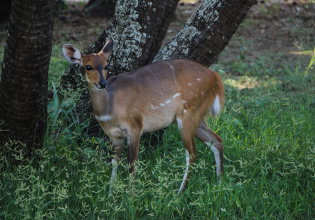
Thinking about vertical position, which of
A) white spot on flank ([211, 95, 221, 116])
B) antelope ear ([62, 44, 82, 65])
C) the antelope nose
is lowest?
white spot on flank ([211, 95, 221, 116])

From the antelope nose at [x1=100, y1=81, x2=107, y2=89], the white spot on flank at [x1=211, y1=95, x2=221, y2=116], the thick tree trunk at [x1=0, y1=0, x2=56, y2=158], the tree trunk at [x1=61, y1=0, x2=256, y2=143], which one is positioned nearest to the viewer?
the thick tree trunk at [x1=0, y1=0, x2=56, y2=158]

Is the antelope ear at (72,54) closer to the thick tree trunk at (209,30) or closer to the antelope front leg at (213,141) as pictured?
the thick tree trunk at (209,30)

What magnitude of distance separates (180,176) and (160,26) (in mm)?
1640

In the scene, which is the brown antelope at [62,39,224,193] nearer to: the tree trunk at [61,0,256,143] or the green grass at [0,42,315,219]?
the green grass at [0,42,315,219]

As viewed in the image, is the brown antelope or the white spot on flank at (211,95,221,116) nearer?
the brown antelope

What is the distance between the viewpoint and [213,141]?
361cm

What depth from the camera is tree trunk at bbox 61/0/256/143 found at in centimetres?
378

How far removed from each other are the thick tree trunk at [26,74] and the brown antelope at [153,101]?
0.92ft

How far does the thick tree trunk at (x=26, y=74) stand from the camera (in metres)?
2.73

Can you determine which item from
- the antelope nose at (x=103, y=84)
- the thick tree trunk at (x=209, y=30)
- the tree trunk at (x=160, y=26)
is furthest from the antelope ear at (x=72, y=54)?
the thick tree trunk at (x=209, y=30)

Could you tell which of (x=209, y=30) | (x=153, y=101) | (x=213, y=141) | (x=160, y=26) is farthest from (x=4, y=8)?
(x=213, y=141)

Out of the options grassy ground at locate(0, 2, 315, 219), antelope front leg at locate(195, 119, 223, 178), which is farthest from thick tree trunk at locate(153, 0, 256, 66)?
grassy ground at locate(0, 2, 315, 219)

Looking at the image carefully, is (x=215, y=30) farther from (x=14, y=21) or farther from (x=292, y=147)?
(x=14, y=21)

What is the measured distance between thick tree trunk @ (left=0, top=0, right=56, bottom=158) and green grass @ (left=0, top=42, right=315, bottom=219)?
229 mm
